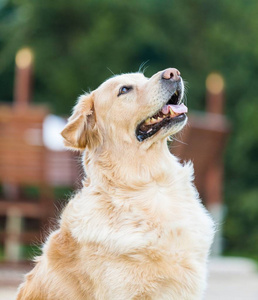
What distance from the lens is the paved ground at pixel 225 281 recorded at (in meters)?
7.45

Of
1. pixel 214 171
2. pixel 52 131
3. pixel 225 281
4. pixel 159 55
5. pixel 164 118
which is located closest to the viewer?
pixel 164 118

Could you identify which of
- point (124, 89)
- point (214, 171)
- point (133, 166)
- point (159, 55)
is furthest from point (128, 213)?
point (159, 55)

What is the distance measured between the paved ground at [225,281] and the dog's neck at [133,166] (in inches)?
118

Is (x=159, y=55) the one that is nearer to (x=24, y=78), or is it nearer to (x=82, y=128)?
(x=24, y=78)

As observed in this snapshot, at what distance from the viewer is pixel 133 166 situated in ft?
13.4

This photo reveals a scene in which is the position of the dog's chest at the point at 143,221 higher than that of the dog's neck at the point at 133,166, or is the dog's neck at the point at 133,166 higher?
the dog's neck at the point at 133,166

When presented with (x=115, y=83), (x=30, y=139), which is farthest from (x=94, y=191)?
(x=30, y=139)

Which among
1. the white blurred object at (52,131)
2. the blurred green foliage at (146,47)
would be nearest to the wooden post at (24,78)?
the white blurred object at (52,131)

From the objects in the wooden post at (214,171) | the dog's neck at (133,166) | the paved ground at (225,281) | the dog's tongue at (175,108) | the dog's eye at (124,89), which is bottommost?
the paved ground at (225,281)

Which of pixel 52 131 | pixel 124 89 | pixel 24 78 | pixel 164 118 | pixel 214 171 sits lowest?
pixel 214 171

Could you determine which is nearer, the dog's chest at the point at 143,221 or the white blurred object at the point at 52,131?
the dog's chest at the point at 143,221

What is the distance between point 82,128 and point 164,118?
1.54ft

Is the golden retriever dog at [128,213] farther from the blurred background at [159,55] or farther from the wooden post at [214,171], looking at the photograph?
the blurred background at [159,55]

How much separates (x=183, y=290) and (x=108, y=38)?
1419cm
